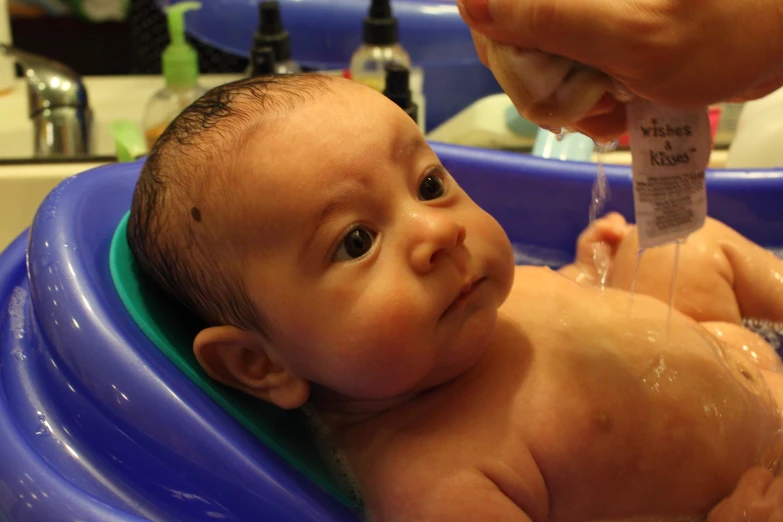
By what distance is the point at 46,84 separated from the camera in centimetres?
133

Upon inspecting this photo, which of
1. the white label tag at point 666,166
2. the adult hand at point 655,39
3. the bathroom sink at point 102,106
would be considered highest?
the adult hand at point 655,39

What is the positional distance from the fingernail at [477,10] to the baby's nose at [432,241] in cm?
18

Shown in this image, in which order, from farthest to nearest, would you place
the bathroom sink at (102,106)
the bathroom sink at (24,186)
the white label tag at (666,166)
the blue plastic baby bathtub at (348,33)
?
the blue plastic baby bathtub at (348,33), the bathroom sink at (102,106), the bathroom sink at (24,186), the white label tag at (666,166)

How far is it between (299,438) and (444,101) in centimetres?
109

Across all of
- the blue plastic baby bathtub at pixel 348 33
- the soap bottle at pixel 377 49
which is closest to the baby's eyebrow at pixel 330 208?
the soap bottle at pixel 377 49

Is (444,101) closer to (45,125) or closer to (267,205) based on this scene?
(45,125)

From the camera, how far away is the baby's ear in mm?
741

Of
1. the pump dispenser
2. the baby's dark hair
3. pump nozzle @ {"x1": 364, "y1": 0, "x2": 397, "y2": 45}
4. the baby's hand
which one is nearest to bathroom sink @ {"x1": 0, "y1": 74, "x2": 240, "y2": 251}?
the pump dispenser

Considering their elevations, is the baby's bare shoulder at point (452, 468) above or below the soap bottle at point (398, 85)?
below

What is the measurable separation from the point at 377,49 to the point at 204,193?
82 centimetres

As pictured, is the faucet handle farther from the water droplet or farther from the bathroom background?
the water droplet

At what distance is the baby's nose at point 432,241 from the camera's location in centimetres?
67

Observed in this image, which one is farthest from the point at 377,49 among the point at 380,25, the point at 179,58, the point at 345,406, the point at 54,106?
the point at 345,406

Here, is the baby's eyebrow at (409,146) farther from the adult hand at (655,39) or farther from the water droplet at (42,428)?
the water droplet at (42,428)
